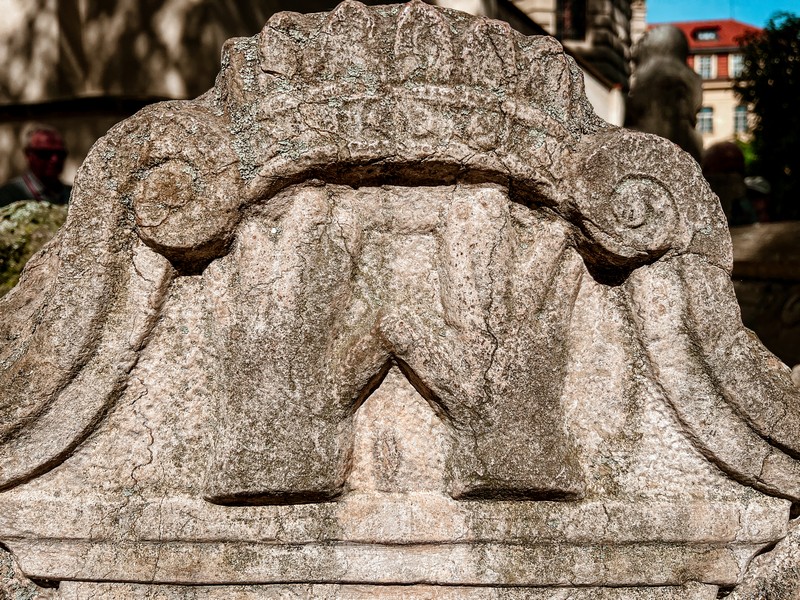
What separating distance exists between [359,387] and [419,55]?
25.5 inches

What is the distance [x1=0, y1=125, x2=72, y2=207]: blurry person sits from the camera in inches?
169

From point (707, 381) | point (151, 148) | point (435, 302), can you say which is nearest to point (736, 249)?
point (707, 381)

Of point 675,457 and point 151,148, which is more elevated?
point 151,148

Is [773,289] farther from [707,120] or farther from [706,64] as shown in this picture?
[706,64]

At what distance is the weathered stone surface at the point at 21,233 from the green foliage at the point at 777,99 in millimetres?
8884

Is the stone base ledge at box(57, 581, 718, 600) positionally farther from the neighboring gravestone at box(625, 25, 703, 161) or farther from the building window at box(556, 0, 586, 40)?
the building window at box(556, 0, 586, 40)

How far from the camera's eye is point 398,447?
5.33ft

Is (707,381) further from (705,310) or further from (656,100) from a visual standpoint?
(656,100)

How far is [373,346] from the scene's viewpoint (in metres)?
1.58

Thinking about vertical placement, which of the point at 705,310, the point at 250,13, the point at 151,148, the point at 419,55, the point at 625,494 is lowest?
the point at 625,494

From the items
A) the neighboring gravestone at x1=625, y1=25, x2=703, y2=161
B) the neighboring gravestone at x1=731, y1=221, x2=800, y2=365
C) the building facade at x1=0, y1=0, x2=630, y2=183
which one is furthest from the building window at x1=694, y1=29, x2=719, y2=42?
the neighboring gravestone at x1=731, y1=221, x2=800, y2=365

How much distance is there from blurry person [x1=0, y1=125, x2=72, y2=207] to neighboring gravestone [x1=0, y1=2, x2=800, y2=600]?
296 cm

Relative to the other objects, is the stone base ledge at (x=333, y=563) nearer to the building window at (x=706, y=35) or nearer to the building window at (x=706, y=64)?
the building window at (x=706, y=64)

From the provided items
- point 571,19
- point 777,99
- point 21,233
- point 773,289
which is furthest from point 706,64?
point 21,233
